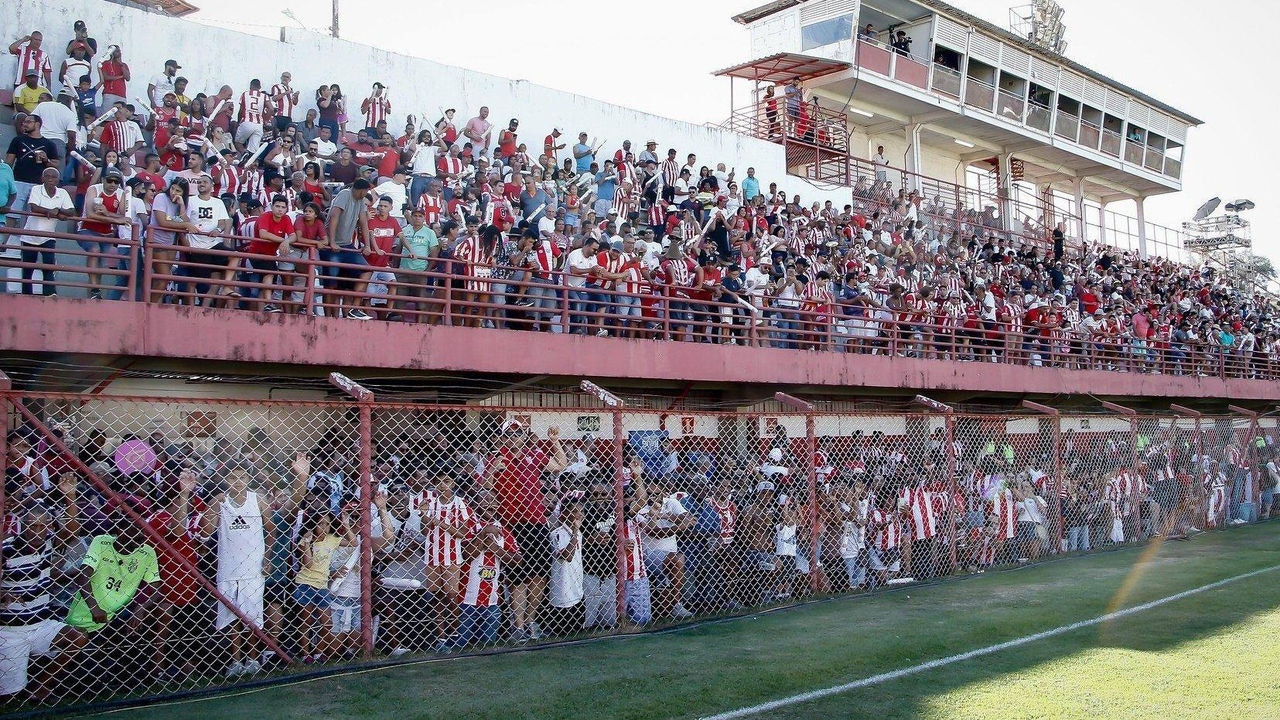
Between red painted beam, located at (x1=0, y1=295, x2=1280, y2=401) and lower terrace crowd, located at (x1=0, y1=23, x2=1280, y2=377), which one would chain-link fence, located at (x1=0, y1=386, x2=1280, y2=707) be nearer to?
red painted beam, located at (x1=0, y1=295, x2=1280, y2=401)

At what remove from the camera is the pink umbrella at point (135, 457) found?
8.23m

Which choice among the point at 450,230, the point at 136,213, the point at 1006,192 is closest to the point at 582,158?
the point at 450,230

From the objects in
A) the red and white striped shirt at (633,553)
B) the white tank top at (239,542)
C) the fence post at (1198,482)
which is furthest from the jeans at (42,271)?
the fence post at (1198,482)

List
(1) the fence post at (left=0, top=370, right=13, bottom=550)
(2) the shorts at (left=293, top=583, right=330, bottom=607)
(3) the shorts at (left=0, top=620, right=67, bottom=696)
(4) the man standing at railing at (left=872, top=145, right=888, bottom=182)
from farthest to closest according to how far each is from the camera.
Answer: (4) the man standing at railing at (left=872, top=145, right=888, bottom=182) < (2) the shorts at (left=293, top=583, right=330, bottom=607) < (3) the shorts at (left=0, top=620, right=67, bottom=696) < (1) the fence post at (left=0, top=370, right=13, bottom=550)

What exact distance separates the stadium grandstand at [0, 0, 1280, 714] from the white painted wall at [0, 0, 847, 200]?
0.06 m

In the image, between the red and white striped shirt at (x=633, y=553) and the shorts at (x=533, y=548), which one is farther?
the red and white striped shirt at (x=633, y=553)

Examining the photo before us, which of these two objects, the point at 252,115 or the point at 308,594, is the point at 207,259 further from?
the point at 308,594

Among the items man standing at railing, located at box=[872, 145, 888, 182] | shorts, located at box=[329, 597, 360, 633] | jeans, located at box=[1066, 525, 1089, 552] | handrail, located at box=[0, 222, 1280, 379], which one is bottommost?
jeans, located at box=[1066, 525, 1089, 552]

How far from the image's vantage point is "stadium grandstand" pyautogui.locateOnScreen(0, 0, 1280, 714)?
782cm

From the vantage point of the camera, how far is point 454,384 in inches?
501

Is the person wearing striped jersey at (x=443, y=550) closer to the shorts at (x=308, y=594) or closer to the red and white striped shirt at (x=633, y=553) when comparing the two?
the shorts at (x=308, y=594)

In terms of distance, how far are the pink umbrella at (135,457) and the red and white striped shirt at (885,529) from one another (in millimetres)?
7164

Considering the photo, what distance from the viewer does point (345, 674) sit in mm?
7586

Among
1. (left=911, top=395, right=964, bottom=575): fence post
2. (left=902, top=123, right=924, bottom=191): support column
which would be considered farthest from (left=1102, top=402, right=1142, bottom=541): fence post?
(left=902, top=123, right=924, bottom=191): support column
